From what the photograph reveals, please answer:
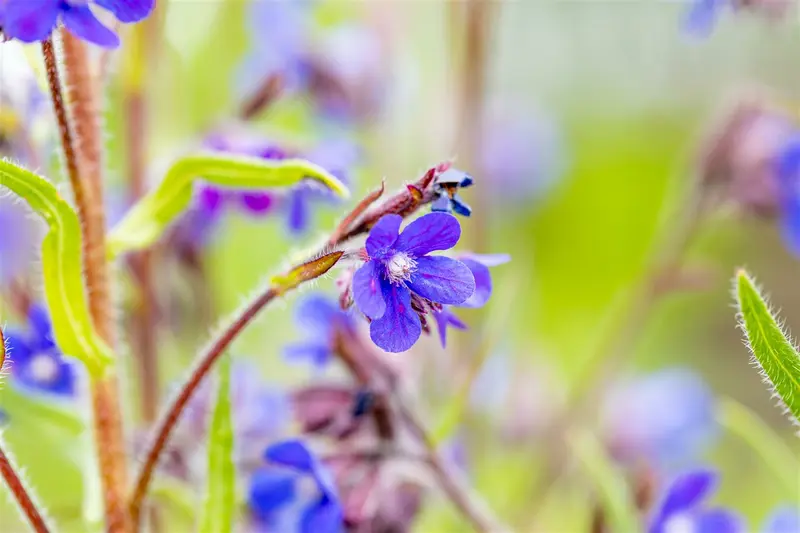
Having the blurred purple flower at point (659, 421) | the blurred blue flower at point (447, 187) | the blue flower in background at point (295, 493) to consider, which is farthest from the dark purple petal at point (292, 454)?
the blurred purple flower at point (659, 421)

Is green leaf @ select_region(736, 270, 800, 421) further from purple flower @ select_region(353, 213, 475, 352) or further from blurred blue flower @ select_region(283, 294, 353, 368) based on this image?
blurred blue flower @ select_region(283, 294, 353, 368)

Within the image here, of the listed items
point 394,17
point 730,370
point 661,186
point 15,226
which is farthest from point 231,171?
point 661,186

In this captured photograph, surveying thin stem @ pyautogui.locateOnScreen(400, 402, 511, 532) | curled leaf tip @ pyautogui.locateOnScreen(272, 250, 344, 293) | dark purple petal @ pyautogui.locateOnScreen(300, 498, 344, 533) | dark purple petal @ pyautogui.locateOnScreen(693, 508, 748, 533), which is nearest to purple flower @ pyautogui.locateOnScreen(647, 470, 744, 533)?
dark purple petal @ pyautogui.locateOnScreen(693, 508, 748, 533)

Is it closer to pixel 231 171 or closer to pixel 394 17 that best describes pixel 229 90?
pixel 394 17

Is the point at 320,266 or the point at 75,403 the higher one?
the point at 75,403

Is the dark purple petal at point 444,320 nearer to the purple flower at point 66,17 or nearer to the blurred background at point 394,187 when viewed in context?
the blurred background at point 394,187

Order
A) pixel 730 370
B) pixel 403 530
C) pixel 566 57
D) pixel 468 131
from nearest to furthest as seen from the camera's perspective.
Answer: pixel 403 530
pixel 468 131
pixel 730 370
pixel 566 57

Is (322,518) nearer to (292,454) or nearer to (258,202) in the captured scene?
(292,454)

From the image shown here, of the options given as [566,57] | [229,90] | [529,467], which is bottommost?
[529,467]
